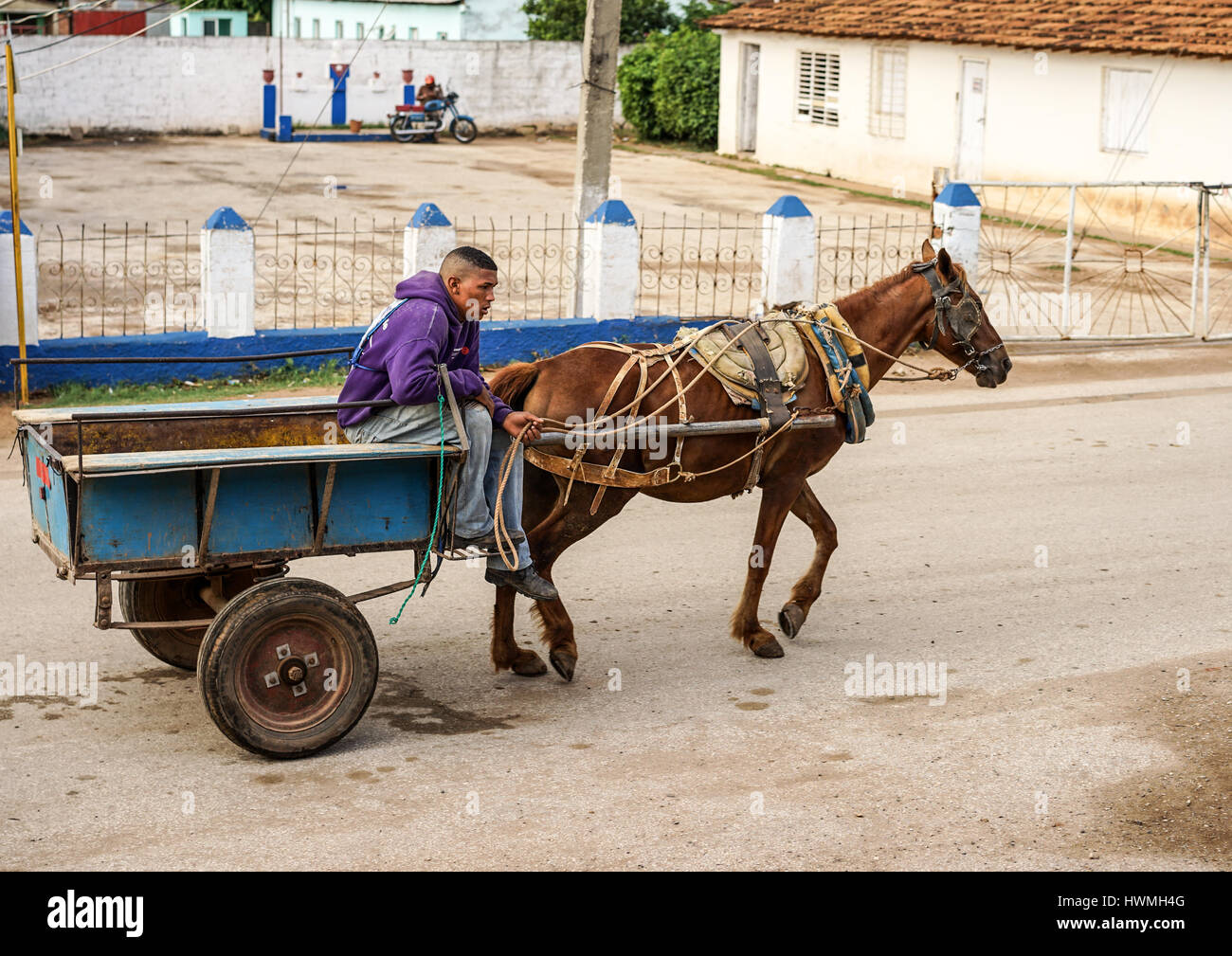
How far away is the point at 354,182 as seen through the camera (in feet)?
85.5

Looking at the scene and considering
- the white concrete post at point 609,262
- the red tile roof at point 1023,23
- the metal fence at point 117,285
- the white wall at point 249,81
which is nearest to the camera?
the white concrete post at point 609,262

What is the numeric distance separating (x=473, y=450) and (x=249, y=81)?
1172 inches

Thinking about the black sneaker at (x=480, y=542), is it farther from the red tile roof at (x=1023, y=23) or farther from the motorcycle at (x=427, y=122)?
the motorcycle at (x=427, y=122)

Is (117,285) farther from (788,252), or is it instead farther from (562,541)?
(562,541)

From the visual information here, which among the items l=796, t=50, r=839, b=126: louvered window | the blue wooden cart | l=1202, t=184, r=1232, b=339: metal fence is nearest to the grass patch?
the blue wooden cart

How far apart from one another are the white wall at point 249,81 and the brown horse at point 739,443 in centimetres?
2731

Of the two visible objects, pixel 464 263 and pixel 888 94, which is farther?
pixel 888 94

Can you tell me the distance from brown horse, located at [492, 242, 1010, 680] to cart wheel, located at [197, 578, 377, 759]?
1026mm

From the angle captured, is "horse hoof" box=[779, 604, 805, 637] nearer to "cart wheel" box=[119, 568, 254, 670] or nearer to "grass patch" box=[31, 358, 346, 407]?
"cart wheel" box=[119, 568, 254, 670]

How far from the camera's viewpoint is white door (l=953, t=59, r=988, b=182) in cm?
2589

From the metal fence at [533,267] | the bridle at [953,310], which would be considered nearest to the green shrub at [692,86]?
the metal fence at [533,267]

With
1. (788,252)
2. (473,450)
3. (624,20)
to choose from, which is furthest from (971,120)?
(473,450)

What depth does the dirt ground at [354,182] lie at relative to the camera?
73.8 feet
